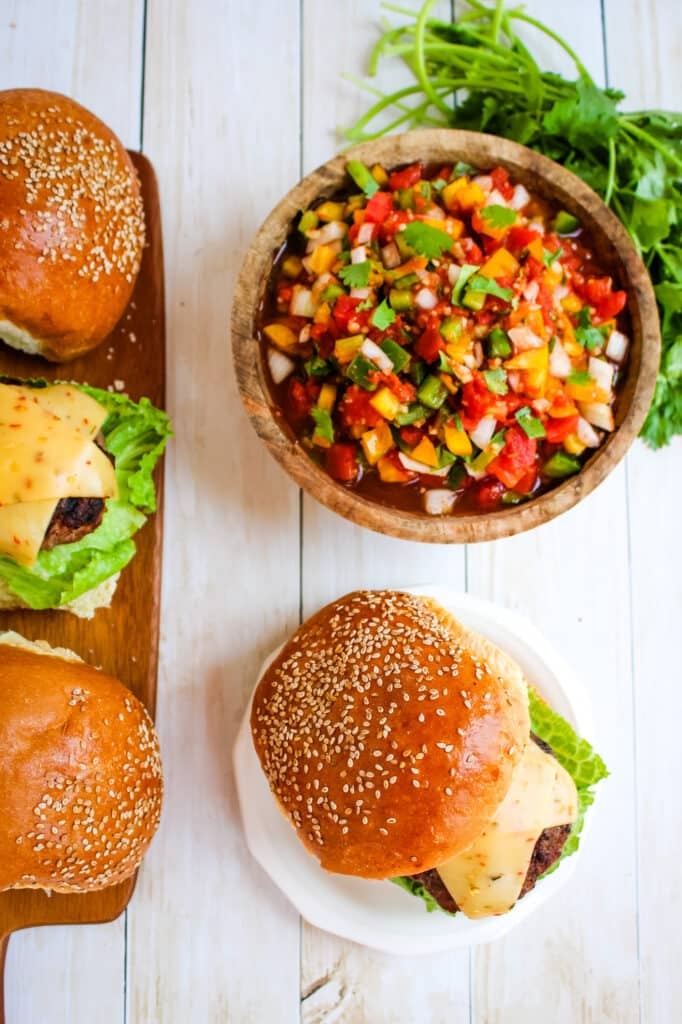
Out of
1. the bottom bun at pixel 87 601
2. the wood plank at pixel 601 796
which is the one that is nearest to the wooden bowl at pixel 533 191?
the wood plank at pixel 601 796

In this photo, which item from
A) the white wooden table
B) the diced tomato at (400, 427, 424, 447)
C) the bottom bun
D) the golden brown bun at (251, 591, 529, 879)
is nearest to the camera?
the golden brown bun at (251, 591, 529, 879)

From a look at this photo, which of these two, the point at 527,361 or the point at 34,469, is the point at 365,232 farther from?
the point at 34,469

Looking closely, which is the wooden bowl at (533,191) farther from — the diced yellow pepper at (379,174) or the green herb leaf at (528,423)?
the green herb leaf at (528,423)

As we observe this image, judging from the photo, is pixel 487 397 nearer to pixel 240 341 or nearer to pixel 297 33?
pixel 240 341

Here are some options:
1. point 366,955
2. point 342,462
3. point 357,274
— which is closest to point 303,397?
point 342,462

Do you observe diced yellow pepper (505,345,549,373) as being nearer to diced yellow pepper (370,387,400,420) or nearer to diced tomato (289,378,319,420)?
diced yellow pepper (370,387,400,420)

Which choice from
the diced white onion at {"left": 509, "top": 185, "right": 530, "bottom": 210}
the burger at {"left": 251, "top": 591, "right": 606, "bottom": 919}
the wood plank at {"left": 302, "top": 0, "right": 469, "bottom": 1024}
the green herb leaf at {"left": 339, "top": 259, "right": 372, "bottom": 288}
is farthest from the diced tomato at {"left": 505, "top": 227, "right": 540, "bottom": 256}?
the burger at {"left": 251, "top": 591, "right": 606, "bottom": 919}

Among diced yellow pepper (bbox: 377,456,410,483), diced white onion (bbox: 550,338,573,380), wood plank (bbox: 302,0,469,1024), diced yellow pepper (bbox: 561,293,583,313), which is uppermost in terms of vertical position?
diced yellow pepper (bbox: 561,293,583,313)
